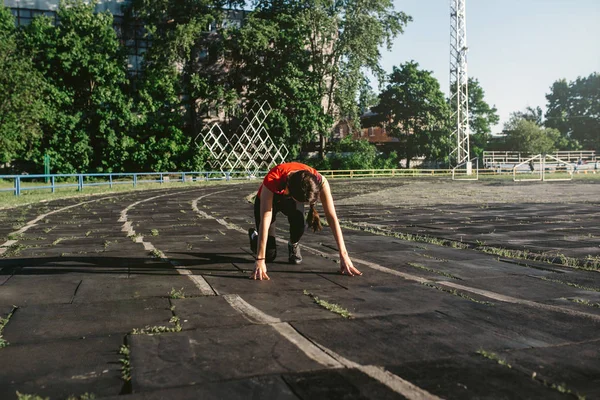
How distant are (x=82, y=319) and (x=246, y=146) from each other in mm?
46082

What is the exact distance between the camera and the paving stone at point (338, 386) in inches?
113

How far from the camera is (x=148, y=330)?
160 inches

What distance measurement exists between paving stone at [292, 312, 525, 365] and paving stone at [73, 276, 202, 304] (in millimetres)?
1724

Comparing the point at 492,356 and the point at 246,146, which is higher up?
the point at 246,146

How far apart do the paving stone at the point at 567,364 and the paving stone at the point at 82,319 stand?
2525 mm

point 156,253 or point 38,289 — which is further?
point 156,253

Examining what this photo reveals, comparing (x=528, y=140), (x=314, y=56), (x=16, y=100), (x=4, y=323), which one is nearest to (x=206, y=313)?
(x=4, y=323)

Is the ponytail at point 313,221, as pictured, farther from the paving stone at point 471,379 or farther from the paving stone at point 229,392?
the paving stone at point 229,392

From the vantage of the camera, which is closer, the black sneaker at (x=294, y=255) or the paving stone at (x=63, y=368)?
the paving stone at (x=63, y=368)

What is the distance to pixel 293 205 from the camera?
6.77 m

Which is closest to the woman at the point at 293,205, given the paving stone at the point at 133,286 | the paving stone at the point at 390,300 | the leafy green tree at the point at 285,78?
the paving stone at the point at 390,300

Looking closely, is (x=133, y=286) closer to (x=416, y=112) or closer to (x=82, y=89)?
(x=82, y=89)

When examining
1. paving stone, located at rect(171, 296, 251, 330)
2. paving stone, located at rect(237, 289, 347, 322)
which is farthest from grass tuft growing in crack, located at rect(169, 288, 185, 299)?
paving stone, located at rect(237, 289, 347, 322)

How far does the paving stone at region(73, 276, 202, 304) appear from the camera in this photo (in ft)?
17.1
